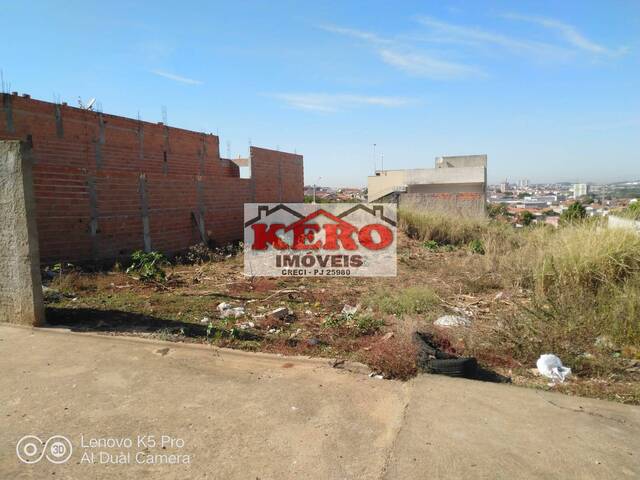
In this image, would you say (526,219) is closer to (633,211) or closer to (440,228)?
(440,228)

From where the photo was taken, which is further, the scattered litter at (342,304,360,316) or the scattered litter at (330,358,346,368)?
the scattered litter at (342,304,360,316)

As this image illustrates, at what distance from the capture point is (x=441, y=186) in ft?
81.8

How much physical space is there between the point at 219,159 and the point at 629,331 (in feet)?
40.9

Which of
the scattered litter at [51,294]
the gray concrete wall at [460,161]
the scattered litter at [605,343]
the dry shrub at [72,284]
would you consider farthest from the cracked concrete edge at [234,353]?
the gray concrete wall at [460,161]

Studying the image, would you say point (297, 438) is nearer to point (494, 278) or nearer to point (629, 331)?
point (629, 331)

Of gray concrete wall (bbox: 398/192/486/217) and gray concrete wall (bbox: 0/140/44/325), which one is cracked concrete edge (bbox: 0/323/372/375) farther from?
gray concrete wall (bbox: 398/192/486/217)

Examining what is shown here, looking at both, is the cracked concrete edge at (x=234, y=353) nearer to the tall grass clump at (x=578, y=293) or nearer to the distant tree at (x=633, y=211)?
the tall grass clump at (x=578, y=293)

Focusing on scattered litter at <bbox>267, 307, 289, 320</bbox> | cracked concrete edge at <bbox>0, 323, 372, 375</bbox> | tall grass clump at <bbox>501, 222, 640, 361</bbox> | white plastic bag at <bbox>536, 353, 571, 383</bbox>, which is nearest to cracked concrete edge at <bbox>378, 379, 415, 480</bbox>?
cracked concrete edge at <bbox>0, 323, 372, 375</bbox>

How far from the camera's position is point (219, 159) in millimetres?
13812

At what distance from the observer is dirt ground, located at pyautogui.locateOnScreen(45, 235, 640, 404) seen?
3273 millimetres

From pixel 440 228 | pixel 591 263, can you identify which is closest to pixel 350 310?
pixel 591 263

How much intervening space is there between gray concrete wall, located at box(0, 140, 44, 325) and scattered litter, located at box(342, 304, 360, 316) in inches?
127

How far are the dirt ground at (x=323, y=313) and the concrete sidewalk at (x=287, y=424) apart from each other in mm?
387

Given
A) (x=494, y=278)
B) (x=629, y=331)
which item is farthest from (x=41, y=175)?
(x=629, y=331)
